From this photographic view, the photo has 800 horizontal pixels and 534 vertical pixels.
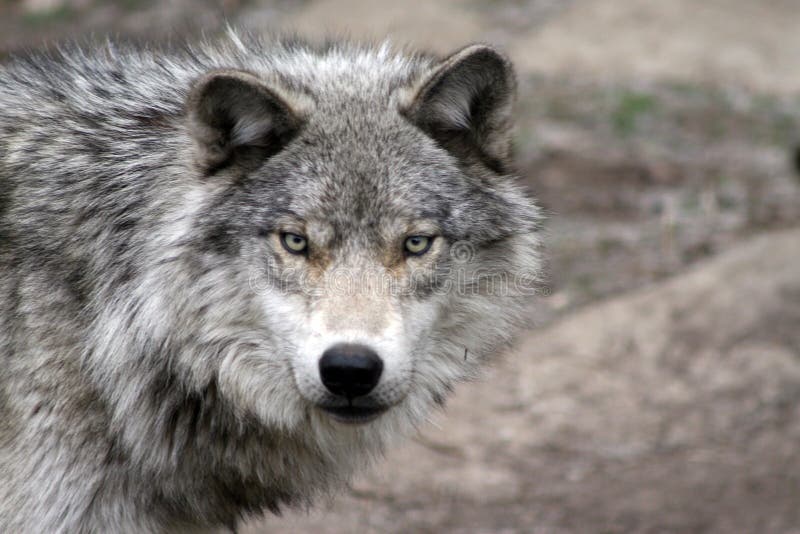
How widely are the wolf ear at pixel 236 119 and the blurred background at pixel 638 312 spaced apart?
1.46m

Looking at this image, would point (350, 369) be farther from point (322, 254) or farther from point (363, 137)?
point (363, 137)

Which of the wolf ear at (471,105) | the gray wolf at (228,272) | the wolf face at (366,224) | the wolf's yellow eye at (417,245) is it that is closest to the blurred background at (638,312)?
the wolf ear at (471,105)

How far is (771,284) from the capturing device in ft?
24.9

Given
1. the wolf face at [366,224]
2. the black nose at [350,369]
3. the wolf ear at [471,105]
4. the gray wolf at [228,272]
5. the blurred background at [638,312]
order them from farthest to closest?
the blurred background at [638,312] < the wolf ear at [471,105] < the gray wolf at [228,272] < the wolf face at [366,224] < the black nose at [350,369]

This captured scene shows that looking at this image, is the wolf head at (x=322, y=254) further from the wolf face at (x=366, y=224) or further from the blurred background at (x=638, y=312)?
the blurred background at (x=638, y=312)

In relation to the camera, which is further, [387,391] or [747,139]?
[747,139]

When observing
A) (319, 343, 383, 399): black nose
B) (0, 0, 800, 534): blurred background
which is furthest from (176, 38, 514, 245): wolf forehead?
(0, 0, 800, 534): blurred background

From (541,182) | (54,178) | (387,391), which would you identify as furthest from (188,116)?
(541,182)

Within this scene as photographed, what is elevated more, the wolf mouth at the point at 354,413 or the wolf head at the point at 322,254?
the wolf head at the point at 322,254

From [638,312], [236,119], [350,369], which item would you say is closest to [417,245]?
[350,369]

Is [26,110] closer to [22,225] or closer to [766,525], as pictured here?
[22,225]

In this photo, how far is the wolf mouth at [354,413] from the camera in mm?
3762

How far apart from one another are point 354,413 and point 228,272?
71 centimetres

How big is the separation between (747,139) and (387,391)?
7970 mm
